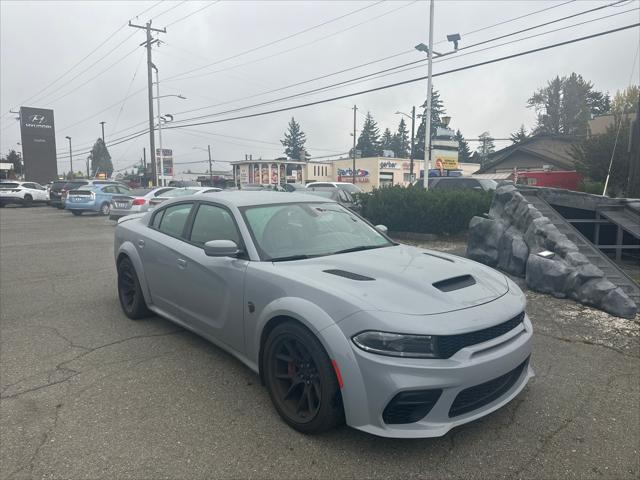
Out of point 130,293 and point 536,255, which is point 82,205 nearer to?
point 130,293

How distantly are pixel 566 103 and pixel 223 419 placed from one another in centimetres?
9028

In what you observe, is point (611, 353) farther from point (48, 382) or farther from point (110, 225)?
point (110, 225)

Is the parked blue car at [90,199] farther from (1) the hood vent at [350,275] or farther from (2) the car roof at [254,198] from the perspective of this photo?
(1) the hood vent at [350,275]

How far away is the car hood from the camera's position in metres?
2.71

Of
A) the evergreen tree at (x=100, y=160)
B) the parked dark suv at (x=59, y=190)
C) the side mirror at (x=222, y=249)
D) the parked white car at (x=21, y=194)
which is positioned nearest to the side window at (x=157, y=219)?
the side mirror at (x=222, y=249)

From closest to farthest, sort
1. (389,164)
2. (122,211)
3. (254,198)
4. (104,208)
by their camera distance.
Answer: (254,198) < (122,211) < (104,208) < (389,164)

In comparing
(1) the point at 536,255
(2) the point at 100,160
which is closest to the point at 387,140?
(2) the point at 100,160

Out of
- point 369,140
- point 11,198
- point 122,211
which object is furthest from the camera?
point 369,140

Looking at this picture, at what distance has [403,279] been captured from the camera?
9.74ft

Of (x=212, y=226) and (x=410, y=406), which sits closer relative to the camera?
(x=410, y=406)

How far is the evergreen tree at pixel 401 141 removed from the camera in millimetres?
110363

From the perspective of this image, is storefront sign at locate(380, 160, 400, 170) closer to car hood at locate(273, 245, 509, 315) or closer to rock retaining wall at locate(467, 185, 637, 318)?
rock retaining wall at locate(467, 185, 637, 318)

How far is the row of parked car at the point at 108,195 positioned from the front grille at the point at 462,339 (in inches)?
128

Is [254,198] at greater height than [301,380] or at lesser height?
greater
